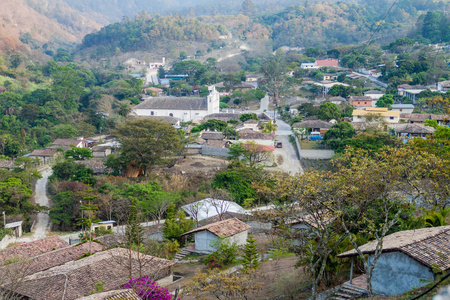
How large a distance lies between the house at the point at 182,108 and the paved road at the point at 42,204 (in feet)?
53.1

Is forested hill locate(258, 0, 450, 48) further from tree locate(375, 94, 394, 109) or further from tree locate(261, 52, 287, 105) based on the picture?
tree locate(375, 94, 394, 109)

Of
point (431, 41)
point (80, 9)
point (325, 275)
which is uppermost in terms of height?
point (80, 9)

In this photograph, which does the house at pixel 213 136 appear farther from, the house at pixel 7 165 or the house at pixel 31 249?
the house at pixel 31 249

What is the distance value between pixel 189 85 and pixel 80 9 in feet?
386

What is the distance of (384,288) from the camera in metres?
9.84

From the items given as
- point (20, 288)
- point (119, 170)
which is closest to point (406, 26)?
point (119, 170)

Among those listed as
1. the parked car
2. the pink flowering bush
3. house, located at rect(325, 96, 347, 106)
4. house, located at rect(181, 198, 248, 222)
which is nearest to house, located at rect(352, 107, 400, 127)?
the parked car

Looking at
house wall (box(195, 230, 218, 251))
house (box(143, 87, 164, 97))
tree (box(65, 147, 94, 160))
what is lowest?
house wall (box(195, 230, 218, 251))

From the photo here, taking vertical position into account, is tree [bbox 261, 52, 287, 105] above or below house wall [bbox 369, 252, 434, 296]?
above

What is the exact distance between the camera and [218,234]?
16.6 metres

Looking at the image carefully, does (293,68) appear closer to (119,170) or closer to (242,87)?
(242,87)

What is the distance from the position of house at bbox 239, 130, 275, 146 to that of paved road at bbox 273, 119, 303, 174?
40.7 inches

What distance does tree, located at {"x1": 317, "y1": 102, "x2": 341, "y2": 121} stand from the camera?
37969 mm

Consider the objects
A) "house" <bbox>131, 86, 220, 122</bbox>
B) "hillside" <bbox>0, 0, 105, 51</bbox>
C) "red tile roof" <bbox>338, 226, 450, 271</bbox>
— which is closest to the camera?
"red tile roof" <bbox>338, 226, 450, 271</bbox>
